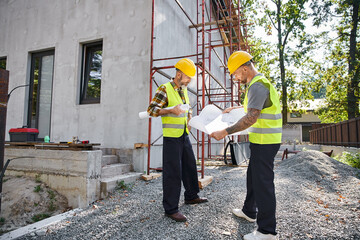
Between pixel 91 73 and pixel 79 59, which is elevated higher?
pixel 79 59

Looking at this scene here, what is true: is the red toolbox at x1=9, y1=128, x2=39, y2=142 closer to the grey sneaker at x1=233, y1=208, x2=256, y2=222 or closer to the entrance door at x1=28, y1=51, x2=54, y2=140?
the entrance door at x1=28, y1=51, x2=54, y2=140

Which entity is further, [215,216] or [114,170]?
[114,170]

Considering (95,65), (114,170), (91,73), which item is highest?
(95,65)

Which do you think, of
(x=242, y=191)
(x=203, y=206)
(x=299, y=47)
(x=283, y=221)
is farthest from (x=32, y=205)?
(x=299, y=47)

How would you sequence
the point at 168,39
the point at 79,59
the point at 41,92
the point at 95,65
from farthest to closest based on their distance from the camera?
the point at 41,92, the point at 168,39, the point at 95,65, the point at 79,59

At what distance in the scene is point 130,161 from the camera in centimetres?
583

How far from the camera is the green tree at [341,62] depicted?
16250 millimetres

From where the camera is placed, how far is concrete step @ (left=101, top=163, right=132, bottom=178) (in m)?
4.79

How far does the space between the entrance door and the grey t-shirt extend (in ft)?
22.8

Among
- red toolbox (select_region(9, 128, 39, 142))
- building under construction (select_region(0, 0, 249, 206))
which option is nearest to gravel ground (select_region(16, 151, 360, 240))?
building under construction (select_region(0, 0, 249, 206))

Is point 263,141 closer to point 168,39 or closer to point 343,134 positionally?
point 168,39

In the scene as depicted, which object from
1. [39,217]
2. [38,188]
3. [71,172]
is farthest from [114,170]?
[39,217]

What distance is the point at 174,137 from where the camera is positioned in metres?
3.13

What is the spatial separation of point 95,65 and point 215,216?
5648 mm
